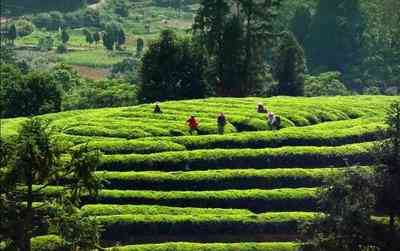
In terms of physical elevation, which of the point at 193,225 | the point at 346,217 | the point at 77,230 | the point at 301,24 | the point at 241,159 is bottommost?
the point at 193,225

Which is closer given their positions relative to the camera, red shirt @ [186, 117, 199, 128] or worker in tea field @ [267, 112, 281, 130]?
red shirt @ [186, 117, 199, 128]

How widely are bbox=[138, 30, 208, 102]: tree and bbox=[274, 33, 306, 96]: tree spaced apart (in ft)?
51.1

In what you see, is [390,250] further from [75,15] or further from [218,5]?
[75,15]

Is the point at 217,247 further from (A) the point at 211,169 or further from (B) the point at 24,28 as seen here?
(B) the point at 24,28

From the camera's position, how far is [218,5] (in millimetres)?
70500

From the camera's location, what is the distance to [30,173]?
2909 centimetres

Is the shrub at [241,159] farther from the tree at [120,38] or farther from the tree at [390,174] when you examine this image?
the tree at [120,38]

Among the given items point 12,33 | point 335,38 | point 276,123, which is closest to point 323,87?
point 335,38

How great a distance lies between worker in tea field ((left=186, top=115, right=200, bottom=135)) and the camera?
49.4 metres

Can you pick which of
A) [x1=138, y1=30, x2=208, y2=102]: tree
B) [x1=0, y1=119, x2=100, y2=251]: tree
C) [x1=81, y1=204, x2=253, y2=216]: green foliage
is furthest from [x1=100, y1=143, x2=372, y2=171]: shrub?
[x1=138, y1=30, x2=208, y2=102]: tree

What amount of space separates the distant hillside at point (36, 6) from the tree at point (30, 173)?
15680 cm

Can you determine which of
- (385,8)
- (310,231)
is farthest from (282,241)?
(385,8)

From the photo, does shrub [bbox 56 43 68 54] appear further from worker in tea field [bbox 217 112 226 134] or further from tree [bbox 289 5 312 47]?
worker in tea field [bbox 217 112 226 134]

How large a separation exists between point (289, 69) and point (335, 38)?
52.2m
